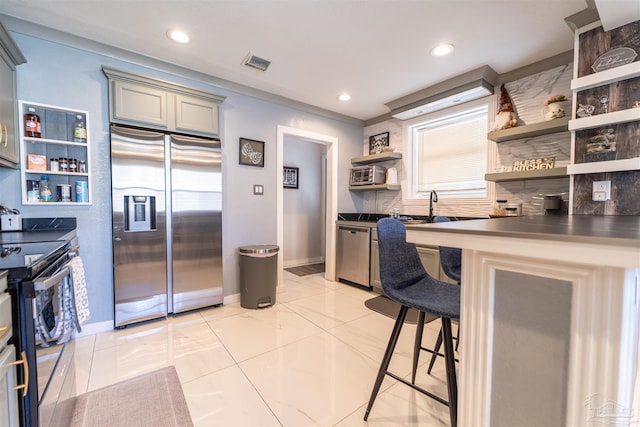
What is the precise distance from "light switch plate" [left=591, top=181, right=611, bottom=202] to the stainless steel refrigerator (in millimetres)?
3214

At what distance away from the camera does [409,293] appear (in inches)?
50.4

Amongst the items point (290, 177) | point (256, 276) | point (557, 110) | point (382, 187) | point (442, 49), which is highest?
point (442, 49)

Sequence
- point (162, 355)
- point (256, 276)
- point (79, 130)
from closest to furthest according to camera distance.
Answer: point (162, 355), point (79, 130), point (256, 276)

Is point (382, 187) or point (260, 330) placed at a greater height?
point (382, 187)

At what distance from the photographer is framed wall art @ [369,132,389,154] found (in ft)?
12.9

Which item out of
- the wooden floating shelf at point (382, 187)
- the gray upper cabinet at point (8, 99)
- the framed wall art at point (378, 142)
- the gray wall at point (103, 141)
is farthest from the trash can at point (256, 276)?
the framed wall art at point (378, 142)

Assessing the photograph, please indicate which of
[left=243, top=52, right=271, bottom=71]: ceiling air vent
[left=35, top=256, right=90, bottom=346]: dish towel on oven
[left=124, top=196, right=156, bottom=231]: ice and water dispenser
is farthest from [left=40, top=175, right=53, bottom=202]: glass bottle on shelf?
[left=243, top=52, right=271, bottom=71]: ceiling air vent

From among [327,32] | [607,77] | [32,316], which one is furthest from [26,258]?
[607,77]

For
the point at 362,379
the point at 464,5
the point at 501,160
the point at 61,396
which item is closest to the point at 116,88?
the point at 61,396

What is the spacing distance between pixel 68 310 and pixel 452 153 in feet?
12.2

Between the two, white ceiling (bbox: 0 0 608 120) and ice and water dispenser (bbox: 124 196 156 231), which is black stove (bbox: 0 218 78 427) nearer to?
ice and water dispenser (bbox: 124 196 156 231)

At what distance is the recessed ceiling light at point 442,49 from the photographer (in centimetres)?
223

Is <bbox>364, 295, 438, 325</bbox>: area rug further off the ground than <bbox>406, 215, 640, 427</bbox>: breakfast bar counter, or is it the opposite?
<bbox>406, 215, 640, 427</bbox>: breakfast bar counter

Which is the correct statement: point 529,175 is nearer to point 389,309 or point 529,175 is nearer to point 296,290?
point 389,309
